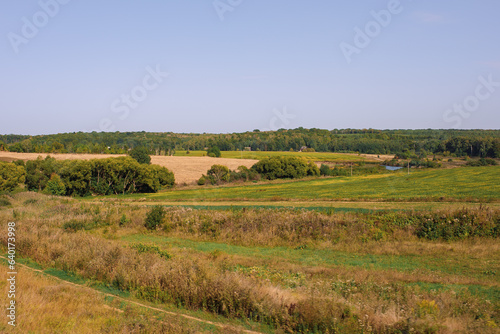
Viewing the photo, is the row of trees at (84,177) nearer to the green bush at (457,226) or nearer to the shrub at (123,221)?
the shrub at (123,221)

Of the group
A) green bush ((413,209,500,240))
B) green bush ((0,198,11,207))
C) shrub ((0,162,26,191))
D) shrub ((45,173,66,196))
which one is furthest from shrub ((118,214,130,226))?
shrub ((0,162,26,191))

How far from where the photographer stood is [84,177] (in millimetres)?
59875

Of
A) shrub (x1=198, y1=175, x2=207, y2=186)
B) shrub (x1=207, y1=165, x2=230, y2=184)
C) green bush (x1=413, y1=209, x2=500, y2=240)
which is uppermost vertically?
green bush (x1=413, y1=209, x2=500, y2=240)

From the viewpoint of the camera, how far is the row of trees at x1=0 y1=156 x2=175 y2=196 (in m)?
58.6

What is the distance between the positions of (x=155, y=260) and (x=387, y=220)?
523 inches

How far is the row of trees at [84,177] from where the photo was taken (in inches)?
2308

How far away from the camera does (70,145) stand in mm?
112875

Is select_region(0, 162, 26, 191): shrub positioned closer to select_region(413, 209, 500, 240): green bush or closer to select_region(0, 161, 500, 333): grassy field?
select_region(0, 161, 500, 333): grassy field

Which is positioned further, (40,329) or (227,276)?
(227,276)

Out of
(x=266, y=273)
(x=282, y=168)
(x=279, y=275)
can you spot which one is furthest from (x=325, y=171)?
(x=279, y=275)

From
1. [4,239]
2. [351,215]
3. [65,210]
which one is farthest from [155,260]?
[65,210]

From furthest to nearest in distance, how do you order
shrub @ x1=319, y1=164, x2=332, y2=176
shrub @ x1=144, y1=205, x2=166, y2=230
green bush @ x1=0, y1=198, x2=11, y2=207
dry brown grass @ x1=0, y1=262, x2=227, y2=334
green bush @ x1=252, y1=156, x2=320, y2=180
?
shrub @ x1=319, y1=164, x2=332, y2=176
green bush @ x1=252, y1=156, x2=320, y2=180
green bush @ x1=0, y1=198, x2=11, y2=207
shrub @ x1=144, y1=205, x2=166, y2=230
dry brown grass @ x1=0, y1=262, x2=227, y2=334

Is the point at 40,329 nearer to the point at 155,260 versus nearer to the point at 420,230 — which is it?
the point at 155,260

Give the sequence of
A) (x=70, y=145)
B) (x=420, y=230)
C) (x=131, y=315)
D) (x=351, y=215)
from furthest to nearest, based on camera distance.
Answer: (x=70, y=145)
(x=351, y=215)
(x=420, y=230)
(x=131, y=315)
